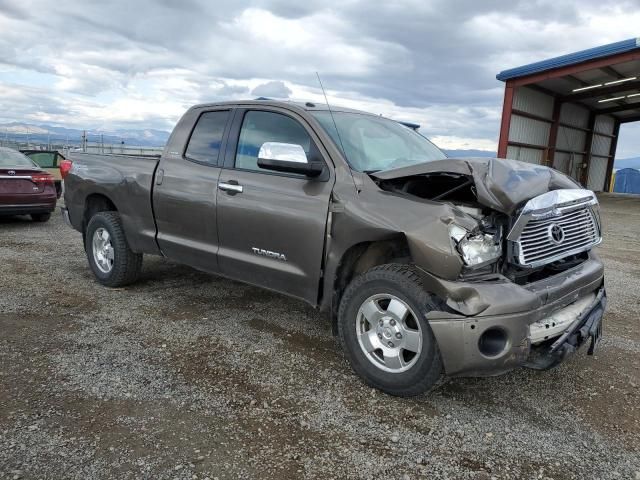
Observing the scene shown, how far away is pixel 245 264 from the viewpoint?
13.1 ft

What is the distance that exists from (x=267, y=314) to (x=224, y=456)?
7.08 ft

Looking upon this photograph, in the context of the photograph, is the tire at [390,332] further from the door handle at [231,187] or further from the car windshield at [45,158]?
the car windshield at [45,158]

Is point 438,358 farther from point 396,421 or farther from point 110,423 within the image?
point 110,423

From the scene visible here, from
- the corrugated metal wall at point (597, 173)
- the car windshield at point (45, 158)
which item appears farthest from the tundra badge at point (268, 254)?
the corrugated metal wall at point (597, 173)

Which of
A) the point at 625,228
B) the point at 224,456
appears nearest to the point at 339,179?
the point at 224,456

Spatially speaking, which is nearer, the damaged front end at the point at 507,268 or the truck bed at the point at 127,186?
the damaged front end at the point at 507,268

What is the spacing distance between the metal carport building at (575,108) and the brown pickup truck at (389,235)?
15.4m

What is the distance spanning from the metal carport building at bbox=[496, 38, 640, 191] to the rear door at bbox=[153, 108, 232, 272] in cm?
1568

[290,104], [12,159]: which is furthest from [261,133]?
[12,159]

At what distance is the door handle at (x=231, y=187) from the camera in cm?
400

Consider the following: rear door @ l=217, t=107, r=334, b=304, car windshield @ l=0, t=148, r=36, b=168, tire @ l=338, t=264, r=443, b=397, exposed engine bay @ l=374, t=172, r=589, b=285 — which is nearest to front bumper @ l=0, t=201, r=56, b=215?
car windshield @ l=0, t=148, r=36, b=168

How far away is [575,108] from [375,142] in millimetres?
25819

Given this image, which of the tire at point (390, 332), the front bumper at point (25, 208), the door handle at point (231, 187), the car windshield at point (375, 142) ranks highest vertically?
the car windshield at point (375, 142)

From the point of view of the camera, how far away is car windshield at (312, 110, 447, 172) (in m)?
Result: 3.65
